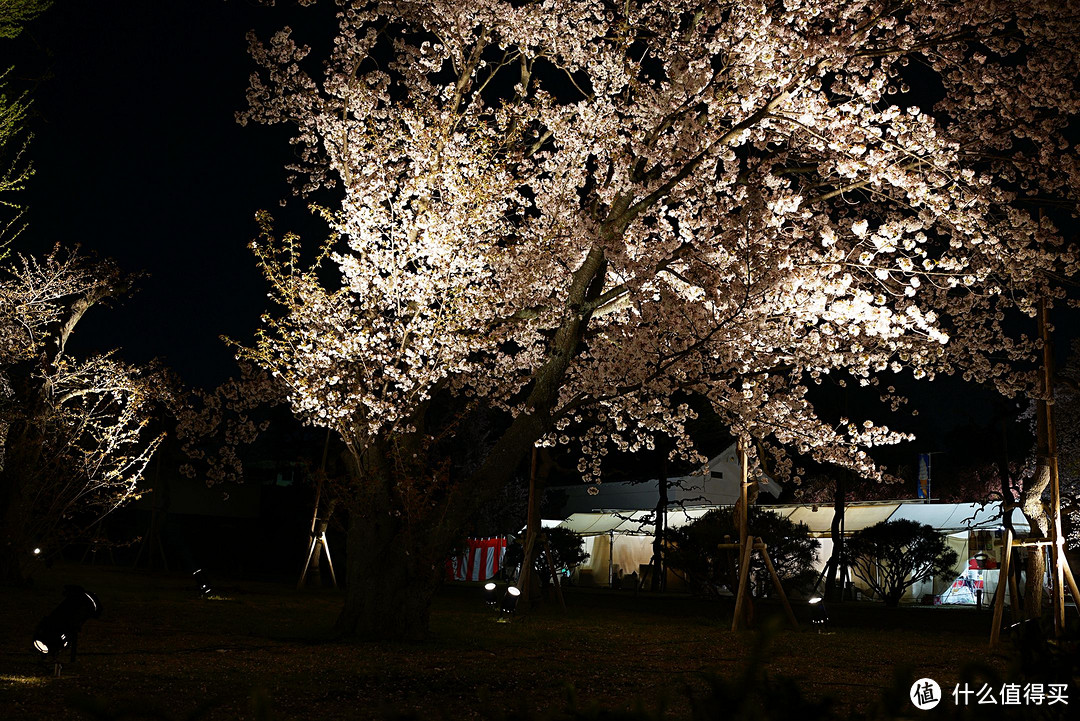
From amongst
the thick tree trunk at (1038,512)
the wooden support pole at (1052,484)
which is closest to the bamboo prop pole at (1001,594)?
the thick tree trunk at (1038,512)

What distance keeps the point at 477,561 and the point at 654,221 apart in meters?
27.0

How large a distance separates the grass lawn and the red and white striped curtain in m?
19.8

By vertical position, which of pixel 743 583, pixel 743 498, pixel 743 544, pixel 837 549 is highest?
pixel 743 498

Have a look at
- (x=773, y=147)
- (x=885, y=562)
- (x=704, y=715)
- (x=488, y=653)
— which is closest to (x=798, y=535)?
(x=885, y=562)

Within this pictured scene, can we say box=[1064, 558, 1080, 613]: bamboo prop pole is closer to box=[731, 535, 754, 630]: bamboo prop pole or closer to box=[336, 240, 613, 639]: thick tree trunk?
box=[731, 535, 754, 630]: bamboo prop pole

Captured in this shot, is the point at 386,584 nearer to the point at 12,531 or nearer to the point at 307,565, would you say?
the point at 12,531

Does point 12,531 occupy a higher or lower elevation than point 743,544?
lower

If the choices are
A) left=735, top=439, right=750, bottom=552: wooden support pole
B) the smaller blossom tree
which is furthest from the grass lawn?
the smaller blossom tree

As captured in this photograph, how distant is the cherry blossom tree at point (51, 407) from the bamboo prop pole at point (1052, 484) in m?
15.4

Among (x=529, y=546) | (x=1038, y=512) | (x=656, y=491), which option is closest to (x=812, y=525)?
(x=656, y=491)

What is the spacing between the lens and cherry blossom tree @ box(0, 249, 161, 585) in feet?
54.6

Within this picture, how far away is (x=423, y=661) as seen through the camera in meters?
9.10

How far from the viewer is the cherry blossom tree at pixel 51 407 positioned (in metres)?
16.6

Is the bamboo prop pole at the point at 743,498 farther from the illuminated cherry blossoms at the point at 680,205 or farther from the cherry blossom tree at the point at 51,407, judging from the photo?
the cherry blossom tree at the point at 51,407
